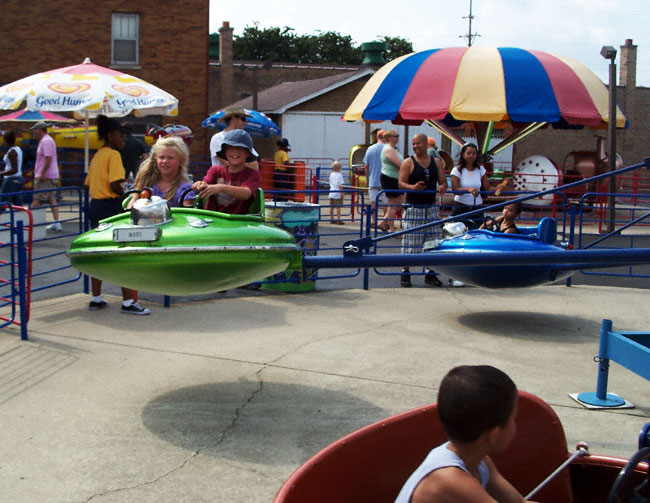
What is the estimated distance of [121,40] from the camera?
25391mm

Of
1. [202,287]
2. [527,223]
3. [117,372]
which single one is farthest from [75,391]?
[527,223]

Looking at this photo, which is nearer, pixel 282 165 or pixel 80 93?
pixel 80 93

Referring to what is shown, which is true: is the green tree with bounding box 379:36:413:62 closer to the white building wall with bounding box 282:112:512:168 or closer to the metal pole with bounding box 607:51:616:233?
the white building wall with bounding box 282:112:512:168

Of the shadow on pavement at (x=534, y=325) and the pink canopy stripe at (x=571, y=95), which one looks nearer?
the shadow on pavement at (x=534, y=325)

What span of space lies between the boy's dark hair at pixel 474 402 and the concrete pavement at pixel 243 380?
1.86m

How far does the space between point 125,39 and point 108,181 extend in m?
19.3

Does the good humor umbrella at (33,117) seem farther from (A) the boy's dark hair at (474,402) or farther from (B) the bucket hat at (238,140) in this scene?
(A) the boy's dark hair at (474,402)

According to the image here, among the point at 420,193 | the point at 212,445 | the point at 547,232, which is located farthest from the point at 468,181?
the point at 212,445

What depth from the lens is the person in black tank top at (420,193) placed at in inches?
390

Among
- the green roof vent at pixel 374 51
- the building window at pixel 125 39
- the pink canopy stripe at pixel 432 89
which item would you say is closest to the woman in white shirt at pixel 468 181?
the pink canopy stripe at pixel 432 89

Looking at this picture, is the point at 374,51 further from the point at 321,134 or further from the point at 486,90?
the point at 486,90

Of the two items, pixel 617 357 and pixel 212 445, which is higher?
pixel 617 357

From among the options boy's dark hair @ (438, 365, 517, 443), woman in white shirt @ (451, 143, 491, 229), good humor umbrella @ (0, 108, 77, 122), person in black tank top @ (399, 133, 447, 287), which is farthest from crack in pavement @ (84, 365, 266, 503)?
good humor umbrella @ (0, 108, 77, 122)

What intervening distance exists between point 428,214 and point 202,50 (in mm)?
17179
